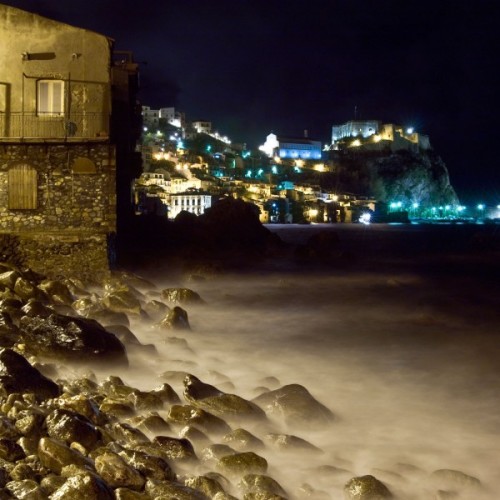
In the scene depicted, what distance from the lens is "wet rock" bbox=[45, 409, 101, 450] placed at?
19.9ft

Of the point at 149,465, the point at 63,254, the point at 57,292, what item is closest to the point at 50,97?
the point at 63,254

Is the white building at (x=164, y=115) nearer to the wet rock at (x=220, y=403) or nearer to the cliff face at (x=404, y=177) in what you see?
the cliff face at (x=404, y=177)

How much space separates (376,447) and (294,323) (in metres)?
9.51

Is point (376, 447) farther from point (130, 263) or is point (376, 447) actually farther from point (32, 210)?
point (130, 263)

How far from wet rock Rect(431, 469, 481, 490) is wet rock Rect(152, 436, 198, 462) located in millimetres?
2901

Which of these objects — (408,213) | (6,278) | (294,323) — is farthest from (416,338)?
(408,213)

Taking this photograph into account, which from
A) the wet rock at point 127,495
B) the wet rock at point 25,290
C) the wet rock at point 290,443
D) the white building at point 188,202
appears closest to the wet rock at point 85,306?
the wet rock at point 25,290

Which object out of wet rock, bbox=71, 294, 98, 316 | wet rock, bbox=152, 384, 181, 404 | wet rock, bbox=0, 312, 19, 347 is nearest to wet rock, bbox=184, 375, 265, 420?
wet rock, bbox=152, 384, 181, 404

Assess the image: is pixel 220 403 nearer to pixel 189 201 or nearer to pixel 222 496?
pixel 222 496

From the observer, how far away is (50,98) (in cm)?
1902

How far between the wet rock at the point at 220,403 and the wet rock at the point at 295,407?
25 centimetres

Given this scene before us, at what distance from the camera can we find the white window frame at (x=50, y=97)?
18.9 metres

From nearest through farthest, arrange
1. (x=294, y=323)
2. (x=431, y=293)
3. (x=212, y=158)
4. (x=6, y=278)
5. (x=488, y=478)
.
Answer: (x=488, y=478) → (x=6, y=278) → (x=294, y=323) → (x=431, y=293) → (x=212, y=158)

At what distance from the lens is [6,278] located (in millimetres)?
14352
